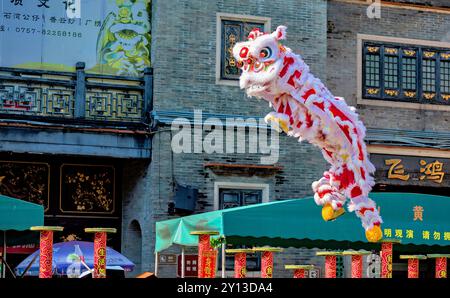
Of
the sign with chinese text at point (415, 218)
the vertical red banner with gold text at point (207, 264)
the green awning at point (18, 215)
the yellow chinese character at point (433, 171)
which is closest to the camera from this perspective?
the vertical red banner with gold text at point (207, 264)

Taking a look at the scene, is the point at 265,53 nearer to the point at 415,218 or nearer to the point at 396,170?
the point at 415,218

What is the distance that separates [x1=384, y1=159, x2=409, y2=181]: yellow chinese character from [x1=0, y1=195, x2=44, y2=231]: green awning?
951 centimetres

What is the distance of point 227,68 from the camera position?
19703 millimetres

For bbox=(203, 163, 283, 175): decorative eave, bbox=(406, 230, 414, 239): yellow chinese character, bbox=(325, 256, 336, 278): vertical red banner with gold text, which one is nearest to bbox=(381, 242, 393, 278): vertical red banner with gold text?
bbox=(325, 256, 336, 278): vertical red banner with gold text

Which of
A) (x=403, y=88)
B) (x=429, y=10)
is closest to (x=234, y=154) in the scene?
(x=403, y=88)

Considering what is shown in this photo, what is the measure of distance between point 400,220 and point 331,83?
7.34 meters

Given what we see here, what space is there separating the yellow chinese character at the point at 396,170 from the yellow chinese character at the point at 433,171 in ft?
1.35

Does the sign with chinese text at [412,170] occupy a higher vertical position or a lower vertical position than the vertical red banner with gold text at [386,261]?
higher

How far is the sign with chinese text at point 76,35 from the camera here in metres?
19.2

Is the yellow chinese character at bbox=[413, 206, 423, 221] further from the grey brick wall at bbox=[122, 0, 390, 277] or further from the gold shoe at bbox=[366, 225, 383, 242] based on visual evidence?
the gold shoe at bbox=[366, 225, 383, 242]

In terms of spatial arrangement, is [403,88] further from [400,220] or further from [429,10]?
[400,220]

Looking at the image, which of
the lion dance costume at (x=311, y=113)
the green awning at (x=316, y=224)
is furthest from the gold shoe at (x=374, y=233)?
the green awning at (x=316, y=224)

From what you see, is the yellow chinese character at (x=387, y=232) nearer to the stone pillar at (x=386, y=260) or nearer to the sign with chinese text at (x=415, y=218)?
the sign with chinese text at (x=415, y=218)

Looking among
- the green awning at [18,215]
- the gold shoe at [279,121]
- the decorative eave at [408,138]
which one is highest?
the decorative eave at [408,138]
